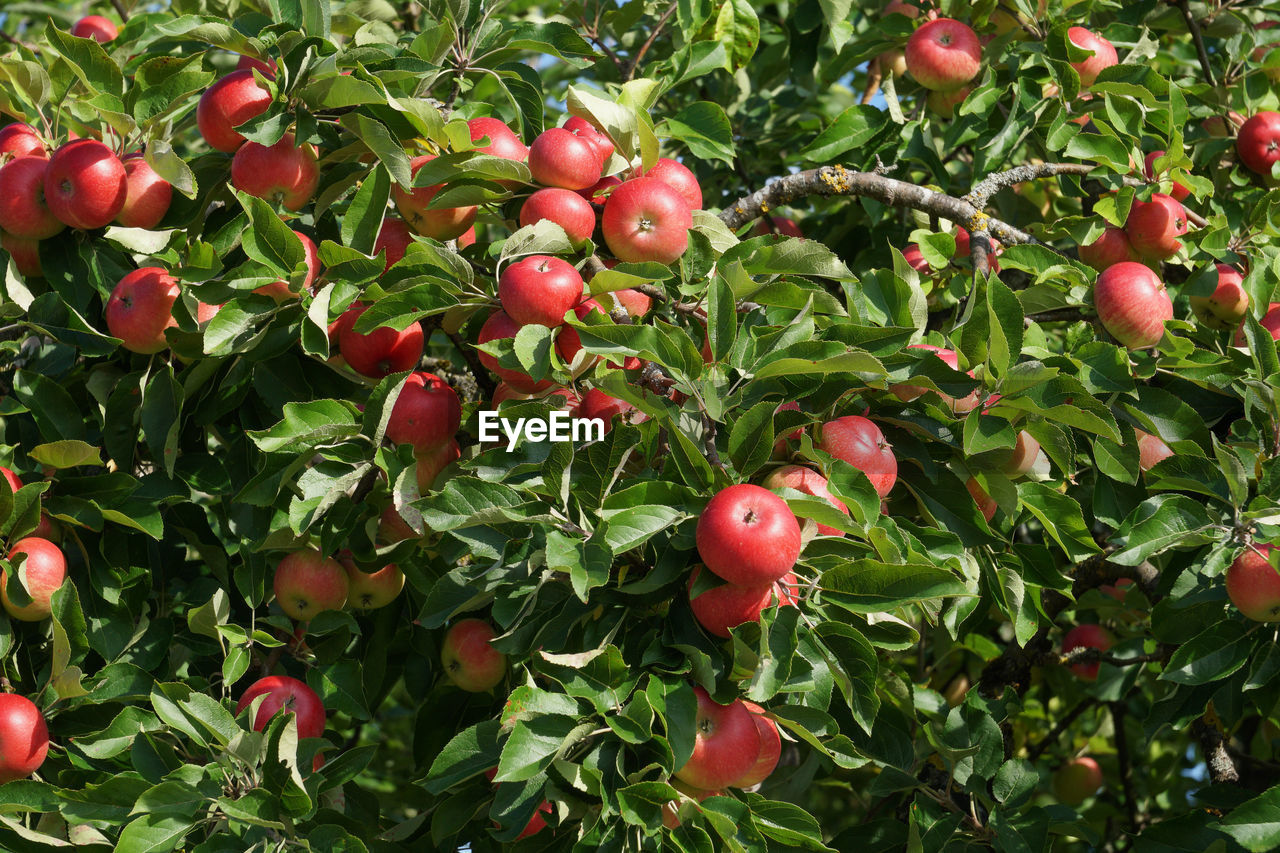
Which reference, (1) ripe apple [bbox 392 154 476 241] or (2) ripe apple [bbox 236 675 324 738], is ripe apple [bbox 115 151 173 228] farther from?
(2) ripe apple [bbox 236 675 324 738]

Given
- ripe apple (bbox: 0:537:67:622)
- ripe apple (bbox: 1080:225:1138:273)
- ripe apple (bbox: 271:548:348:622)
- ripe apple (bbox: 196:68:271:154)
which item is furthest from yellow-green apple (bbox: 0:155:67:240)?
ripe apple (bbox: 1080:225:1138:273)

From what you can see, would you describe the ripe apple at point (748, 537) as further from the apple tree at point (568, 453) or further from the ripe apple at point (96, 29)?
the ripe apple at point (96, 29)

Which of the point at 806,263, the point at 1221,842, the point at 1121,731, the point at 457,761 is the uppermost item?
the point at 806,263

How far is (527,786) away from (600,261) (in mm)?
935

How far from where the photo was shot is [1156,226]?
8.17 ft

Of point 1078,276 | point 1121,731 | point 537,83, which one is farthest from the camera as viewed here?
point 1121,731

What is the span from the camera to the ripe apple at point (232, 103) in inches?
87.4

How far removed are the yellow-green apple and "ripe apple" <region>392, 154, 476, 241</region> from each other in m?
0.69

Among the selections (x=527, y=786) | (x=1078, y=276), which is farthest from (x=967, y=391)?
(x=527, y=786)

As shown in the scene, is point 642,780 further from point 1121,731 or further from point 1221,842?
point 1121,731

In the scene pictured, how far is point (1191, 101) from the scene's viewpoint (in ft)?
10.6

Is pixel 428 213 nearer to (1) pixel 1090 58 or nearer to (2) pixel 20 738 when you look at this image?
(2) pixel 20 738

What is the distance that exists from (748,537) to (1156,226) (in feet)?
4.73

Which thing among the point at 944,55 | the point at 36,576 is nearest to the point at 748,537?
the point at 36,576
